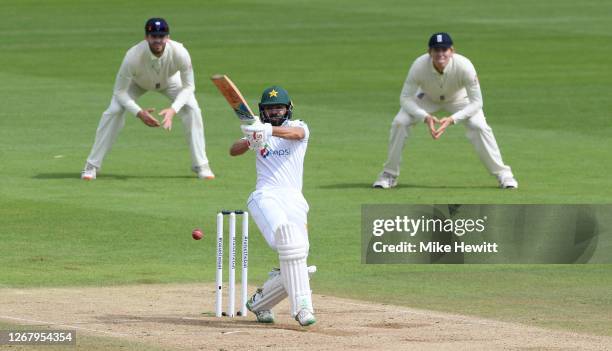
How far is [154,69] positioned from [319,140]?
483 centimetres

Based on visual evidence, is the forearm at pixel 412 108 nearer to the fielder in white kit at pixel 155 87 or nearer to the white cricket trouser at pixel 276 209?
the fielder in white kit at pixel 155 87

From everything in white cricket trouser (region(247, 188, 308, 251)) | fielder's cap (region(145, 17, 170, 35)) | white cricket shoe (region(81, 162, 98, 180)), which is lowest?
white cricket shoe (region(81, 162, 98, 180))

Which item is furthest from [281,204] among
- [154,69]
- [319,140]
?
[319,140]

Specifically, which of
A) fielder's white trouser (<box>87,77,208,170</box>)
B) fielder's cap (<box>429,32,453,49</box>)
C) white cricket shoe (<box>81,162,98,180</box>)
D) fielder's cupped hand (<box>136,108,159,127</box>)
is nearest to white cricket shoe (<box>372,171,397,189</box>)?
fielder's cap (<box>429,32,453,49</box>)

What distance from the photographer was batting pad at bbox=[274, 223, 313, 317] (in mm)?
12328

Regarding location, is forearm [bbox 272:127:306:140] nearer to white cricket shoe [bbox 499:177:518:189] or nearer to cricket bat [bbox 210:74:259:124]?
cricket bat [bbox 210:74:259:124]

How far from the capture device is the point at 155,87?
69.6ft

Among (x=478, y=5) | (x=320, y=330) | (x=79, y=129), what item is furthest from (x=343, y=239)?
(x=478, y=5)

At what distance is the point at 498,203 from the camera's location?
19.0 m

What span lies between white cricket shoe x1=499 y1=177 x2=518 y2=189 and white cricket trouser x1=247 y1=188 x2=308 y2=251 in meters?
8.00

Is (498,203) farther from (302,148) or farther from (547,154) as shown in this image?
(302,148)

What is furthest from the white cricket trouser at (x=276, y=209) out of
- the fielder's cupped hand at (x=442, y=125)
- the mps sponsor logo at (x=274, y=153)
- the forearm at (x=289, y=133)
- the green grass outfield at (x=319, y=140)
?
the fielder's cupped hand at (x=442, y=125)

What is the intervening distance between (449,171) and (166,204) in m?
4.88

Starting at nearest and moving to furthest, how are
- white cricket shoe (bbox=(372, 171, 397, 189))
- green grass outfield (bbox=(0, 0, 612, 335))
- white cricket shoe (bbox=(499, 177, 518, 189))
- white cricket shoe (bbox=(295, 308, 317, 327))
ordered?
white cricket shoe (bbox=(295, 308, 317, 327)) < green grass outfield (bbox=(0, 0, 612, 335)) < white cricket shoe (bbox=(499, 177, 518, 189)) < white cricket shoe (bbox=(372, 171, 397, 189))
